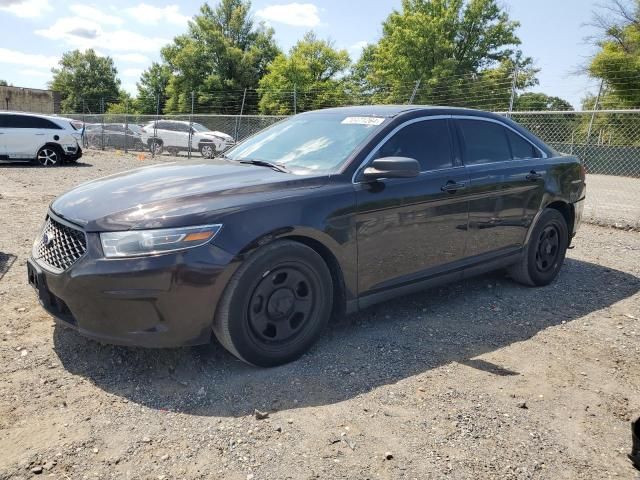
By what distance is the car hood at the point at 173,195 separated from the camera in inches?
116

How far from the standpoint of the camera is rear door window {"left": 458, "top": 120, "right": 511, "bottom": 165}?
445 cm

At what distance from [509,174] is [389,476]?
306cm

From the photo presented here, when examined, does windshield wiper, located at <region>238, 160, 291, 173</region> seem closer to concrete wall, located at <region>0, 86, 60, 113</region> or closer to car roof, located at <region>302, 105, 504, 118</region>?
car roof, located at <region>302, 105, 504, 118</region>

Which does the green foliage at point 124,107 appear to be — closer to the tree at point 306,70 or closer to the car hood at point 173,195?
the tree at point 306,70

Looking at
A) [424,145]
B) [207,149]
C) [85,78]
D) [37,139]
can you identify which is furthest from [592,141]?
[85,78]

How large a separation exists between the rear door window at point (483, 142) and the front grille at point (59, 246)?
115 inches

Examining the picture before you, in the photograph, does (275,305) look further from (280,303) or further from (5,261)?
(5,261)

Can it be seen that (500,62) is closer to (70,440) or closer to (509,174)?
(509,174)

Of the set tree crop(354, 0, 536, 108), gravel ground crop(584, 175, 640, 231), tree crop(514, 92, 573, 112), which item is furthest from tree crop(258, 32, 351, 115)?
gravel ground crop(584, 175, 640, 231)

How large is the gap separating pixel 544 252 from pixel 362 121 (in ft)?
7.75

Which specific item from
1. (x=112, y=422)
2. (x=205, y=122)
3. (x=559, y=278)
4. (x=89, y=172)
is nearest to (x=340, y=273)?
(x=112, y=422)

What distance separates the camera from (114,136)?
2444 cm

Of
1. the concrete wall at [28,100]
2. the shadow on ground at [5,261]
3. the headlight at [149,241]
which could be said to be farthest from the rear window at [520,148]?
the concrete wall at [28,100]

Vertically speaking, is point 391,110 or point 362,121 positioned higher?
point 391,110
